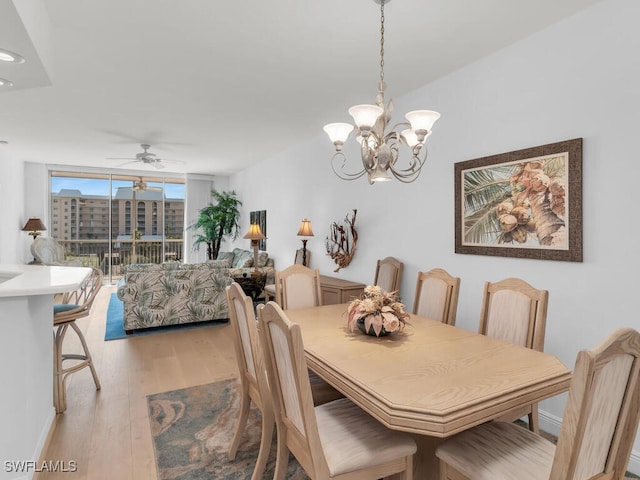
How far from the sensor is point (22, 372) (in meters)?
1.80

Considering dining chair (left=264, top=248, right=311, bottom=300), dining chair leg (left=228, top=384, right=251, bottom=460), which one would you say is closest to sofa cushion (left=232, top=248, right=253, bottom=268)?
dining chair (left=264, top=248, right=311, bottom=300)

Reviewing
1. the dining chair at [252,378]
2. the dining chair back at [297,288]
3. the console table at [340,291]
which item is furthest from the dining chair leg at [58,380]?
the console table at [340,291]

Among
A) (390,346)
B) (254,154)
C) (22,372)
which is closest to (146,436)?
→ (22,372)

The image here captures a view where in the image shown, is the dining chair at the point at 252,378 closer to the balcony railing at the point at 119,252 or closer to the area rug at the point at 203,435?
the area rug at the point at 203,435

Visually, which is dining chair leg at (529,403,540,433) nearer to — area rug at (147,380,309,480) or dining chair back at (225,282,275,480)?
area rug at (147,380,309,480)

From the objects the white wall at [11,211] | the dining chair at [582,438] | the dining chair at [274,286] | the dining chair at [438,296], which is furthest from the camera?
Result: the white wall at [11,211]

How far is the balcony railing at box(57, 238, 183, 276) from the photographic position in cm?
803

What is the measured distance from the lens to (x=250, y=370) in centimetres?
197

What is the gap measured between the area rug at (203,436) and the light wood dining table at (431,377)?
785 mm

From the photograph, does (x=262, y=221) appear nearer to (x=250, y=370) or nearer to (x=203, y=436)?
(x=203, y=436)

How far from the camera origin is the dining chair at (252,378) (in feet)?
5.88

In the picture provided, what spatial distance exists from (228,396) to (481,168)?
2.71 meters

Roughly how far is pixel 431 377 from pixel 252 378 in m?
0.98

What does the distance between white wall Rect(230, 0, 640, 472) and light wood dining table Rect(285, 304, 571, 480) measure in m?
0.83
